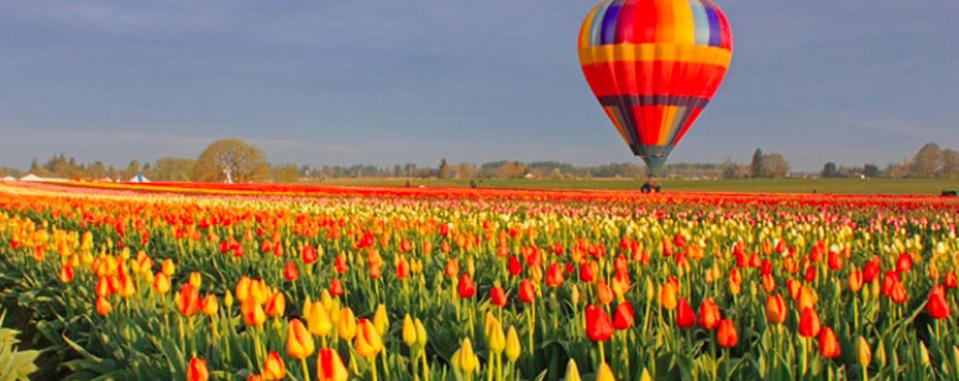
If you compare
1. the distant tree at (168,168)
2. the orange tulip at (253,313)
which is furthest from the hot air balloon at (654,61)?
the distant tree at (168,168)

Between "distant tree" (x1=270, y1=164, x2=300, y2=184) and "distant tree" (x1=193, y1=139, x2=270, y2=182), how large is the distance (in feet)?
A: 19.3

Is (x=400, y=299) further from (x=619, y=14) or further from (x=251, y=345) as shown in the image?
(x=619, y=14)

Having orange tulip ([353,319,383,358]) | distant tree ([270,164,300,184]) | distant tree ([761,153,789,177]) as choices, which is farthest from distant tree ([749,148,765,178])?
orange tulip ([353,319,383,358])

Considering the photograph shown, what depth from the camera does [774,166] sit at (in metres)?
108

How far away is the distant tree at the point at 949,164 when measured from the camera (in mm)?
92438

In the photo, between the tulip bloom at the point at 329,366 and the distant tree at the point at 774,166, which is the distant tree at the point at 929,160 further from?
the tulip bloom at the point at 329,366

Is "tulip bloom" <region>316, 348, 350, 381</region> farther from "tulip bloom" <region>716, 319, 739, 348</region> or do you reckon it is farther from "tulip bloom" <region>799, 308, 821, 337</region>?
"tulip bloom" <region>799, 308, 821, 337</region>

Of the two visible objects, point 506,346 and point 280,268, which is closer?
point 506,346

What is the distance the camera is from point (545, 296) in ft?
18.7

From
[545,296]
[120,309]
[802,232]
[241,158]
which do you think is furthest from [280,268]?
[241,158]

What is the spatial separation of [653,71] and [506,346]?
2425 centimetres

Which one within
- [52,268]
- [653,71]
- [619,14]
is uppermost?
[619,14]

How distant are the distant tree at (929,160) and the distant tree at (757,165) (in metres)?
19.4

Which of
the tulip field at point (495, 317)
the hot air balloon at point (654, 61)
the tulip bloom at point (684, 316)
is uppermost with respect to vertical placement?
the hot air balloon at point (654, 61)
